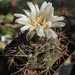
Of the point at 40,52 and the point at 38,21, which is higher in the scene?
the point at 38,21

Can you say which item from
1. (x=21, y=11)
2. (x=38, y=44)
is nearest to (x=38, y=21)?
(x=38, y=44)

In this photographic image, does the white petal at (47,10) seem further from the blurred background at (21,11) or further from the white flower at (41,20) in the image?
the blurred background at (21,11)

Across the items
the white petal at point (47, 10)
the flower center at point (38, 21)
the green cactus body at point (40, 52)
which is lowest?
the green cactus body at point (40, 52)

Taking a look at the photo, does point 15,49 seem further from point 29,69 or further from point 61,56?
point 61,56

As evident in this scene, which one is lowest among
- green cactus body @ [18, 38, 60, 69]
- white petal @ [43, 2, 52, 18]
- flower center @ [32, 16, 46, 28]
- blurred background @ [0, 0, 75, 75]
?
green cactus body @ [18, 38, 60, 69]

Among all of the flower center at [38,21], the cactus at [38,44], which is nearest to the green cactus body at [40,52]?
the cactus at [38,44]

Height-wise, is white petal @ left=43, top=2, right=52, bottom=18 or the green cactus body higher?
white petal @ left=43, top=2, right=52, bottom=18

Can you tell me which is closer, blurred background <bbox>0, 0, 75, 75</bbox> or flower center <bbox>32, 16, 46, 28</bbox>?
flower center <bbox>32, 16, 46, 28</bbox>

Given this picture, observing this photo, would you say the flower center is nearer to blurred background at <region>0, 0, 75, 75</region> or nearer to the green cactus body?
the green cactus body

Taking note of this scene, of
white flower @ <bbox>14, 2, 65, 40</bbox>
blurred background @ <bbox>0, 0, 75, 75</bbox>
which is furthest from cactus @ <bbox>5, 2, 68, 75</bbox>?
blurred background @ <bbox>0, 0, 75, 75</bbox>

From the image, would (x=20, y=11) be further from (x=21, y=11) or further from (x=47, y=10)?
(x=47, y=10)

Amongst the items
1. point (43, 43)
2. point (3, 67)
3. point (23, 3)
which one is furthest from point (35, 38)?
point (23, 3)
